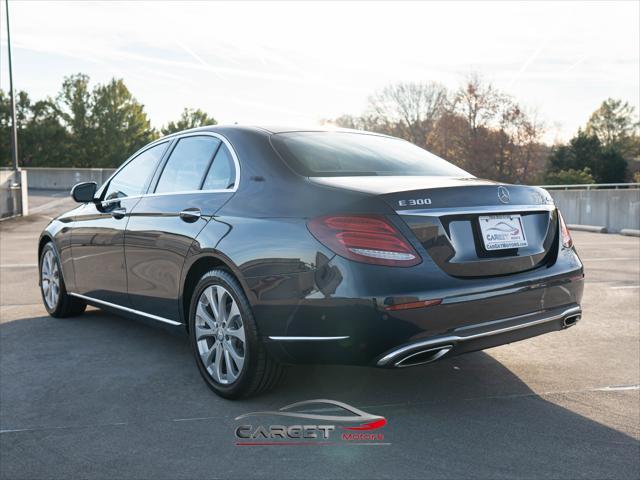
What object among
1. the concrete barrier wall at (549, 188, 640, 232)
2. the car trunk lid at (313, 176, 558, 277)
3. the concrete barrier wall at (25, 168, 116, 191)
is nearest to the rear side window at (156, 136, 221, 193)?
the car trunk lid at (313, 176, 558, 277)

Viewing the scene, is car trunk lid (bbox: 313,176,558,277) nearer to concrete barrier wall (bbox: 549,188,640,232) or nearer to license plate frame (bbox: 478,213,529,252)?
license plate frame (bbox: 478,213,529,252)

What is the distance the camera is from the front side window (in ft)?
17.2

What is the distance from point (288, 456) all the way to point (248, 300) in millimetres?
917

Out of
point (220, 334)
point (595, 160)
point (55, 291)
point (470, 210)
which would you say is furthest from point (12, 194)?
point (595, 160)

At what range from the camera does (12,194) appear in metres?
23.6

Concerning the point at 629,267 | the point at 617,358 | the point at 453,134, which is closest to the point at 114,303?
the point at 617,358

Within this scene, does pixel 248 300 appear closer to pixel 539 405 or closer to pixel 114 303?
pixel 539 405

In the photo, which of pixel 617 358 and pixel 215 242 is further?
pixel 617 358

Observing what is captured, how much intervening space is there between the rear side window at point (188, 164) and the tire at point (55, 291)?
2.10 metres

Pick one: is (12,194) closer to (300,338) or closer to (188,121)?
(300,338)

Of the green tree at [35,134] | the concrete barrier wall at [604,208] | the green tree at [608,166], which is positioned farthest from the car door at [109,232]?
the green tree at [35,134]

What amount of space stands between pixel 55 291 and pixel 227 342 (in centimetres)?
326

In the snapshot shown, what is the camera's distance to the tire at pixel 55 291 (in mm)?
6512

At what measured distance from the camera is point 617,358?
16.2 feet
